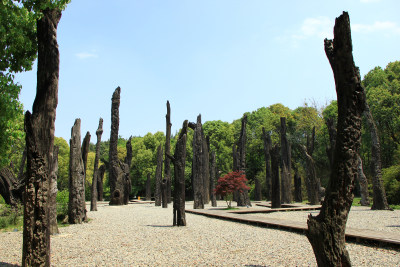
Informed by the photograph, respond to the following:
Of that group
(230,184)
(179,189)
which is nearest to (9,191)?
(179,189)

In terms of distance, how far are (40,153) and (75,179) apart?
7.83 meters

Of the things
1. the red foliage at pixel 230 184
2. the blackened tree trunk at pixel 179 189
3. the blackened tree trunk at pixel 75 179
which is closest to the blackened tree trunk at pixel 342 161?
the blackened tree trunk at pixel 179 189

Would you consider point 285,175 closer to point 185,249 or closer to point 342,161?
point 185,249

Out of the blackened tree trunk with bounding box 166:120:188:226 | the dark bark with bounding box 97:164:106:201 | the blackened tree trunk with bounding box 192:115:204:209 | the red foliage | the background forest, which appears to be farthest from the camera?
the dark bark with bounding box 97:164:106:201

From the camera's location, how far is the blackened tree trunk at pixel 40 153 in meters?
4.88

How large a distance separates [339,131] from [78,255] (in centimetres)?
583

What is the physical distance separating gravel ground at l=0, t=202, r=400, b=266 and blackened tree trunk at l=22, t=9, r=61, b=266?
4.65 ft

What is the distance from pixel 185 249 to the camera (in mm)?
7230

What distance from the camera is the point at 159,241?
8336 millimetres

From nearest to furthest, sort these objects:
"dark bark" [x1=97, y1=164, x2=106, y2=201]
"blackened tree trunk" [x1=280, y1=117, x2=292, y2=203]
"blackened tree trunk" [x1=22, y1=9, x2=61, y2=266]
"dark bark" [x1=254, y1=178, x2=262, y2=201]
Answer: "blackened tree trunk" [x1=22, y1=9, x2=61, y2=266] → "blackened tree trunk" [x1=280, y1=117, x2=292, y2=203] → "dark bark" [x1=97, y1=164, x2=106, y2=201] → "dark bark" [x1=254, y1=178, x2=262, y2=201]

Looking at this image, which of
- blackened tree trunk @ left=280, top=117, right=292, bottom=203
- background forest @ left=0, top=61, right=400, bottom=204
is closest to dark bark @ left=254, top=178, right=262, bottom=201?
background forest @ left=0, top=61, right=400, bottom=204

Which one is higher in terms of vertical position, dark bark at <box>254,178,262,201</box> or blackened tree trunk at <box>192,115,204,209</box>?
blackened tree trunk at <box>192,115,204,209</box>

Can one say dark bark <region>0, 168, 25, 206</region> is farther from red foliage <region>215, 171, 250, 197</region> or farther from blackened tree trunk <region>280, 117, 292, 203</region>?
blackened tree trunk <region>280, 117, 292, 203</region>

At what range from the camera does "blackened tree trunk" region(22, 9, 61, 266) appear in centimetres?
488
